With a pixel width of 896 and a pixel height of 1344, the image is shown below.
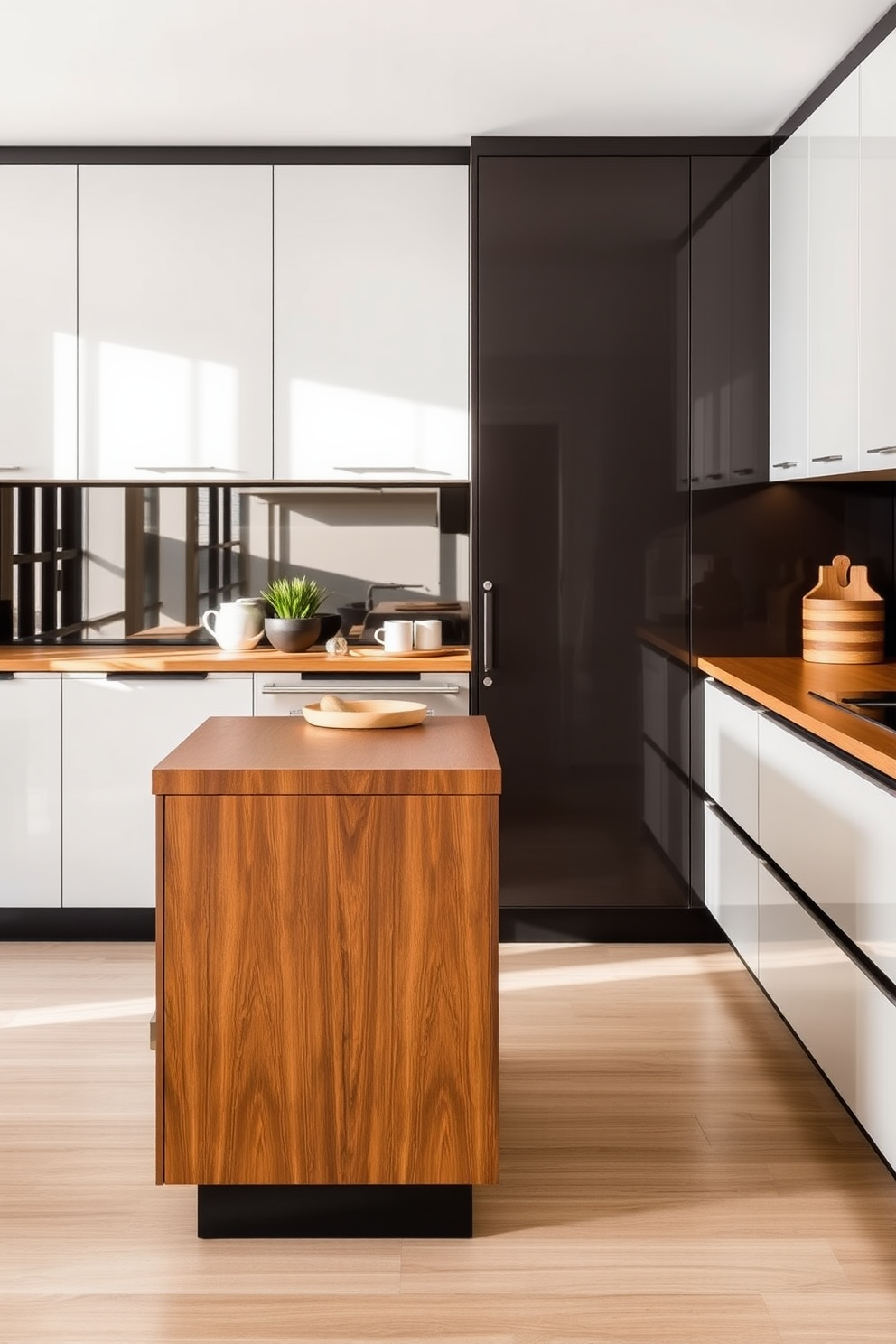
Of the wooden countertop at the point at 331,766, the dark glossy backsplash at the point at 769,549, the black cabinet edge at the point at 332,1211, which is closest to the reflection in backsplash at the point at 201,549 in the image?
the dark glossy backsplash at the point at 769,549

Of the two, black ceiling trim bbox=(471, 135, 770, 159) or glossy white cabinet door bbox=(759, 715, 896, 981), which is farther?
black ceiling trim bbox=(471, 135, 770, 159)

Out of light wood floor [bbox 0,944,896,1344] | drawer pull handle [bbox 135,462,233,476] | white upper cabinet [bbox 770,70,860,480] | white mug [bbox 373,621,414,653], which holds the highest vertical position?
white upper cabinet [bbox 770,70,860,480]

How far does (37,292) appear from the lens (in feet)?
13.1

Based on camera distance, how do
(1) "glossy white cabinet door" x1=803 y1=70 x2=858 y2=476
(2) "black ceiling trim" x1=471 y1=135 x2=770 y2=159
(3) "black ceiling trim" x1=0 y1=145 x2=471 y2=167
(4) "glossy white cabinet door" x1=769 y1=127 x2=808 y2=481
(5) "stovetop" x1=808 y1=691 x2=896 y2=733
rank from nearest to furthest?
(5) "stovetop" x1=808 y1=691 x2=896 y2=733 < (1) "glossy white cabinet door" x1=803 y1=70 x2=858 y2=476 < (4) "glossy white cabinet door" x1=769 y1=127 x2=808 y2=481 < (2) "black ceiling trim" x1=471 y1=135 x2=770 y2=159 < (3) "black ceiling trim" x1=0 y1=145 x2=471 y2=167

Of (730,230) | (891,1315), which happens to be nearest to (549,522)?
(730,230)

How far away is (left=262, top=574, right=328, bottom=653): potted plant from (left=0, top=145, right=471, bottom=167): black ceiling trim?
1.40 metres

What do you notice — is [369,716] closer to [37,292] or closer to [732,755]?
[732,755]

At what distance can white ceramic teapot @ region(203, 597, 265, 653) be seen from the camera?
13.7 ft

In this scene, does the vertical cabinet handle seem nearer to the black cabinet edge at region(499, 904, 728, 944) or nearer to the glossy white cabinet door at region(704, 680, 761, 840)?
the glossy white cabinet door at region(704, 680, 761, 840)

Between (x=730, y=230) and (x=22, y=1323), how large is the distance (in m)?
3.49

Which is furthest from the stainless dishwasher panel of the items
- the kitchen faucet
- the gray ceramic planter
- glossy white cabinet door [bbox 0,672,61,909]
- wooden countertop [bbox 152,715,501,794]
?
wooden countertop [bbox 152,715,501,794]

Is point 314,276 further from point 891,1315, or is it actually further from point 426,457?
point 891,1315

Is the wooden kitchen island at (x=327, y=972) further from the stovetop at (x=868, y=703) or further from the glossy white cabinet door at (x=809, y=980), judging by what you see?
the stovetop at (x=868, y=703)

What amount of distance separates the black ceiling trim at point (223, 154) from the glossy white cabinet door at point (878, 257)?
4.69 feet
